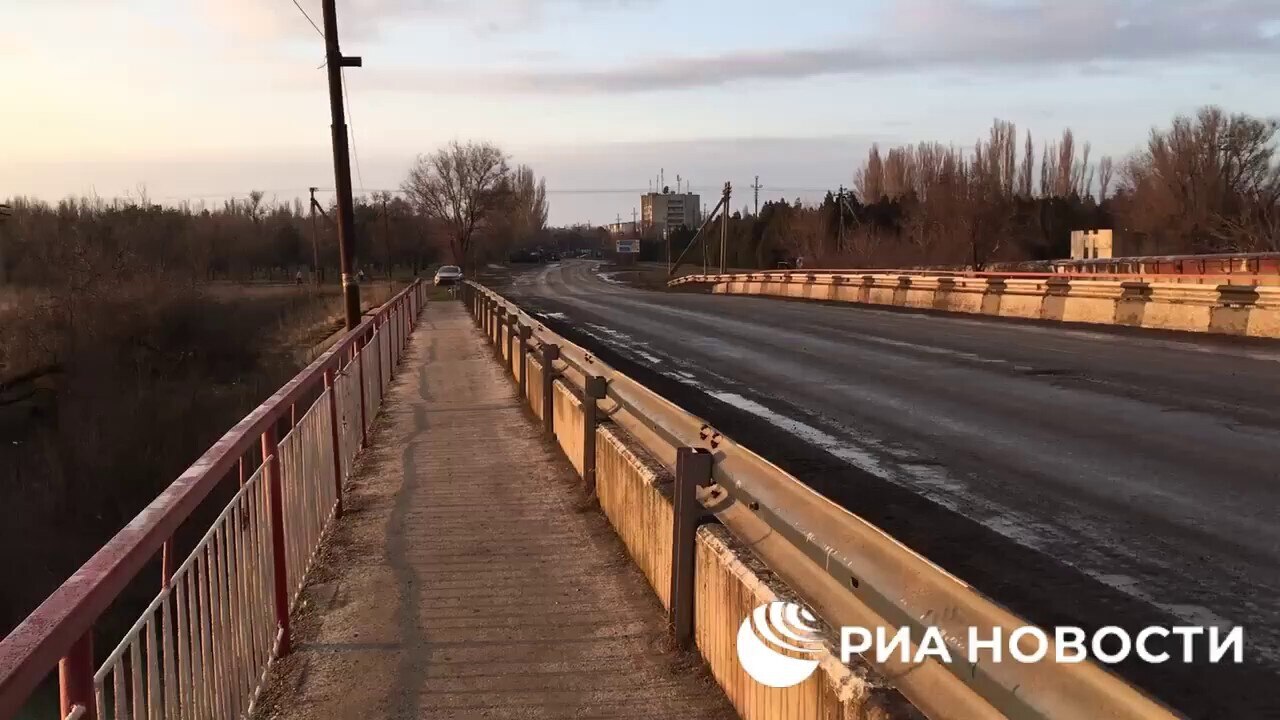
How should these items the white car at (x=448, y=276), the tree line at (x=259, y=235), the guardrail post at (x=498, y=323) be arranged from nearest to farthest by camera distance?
Answer: the guardrail post at (x=498, y=323), the tree line at (x=259, y=235), the white car at (x=448, y=276)

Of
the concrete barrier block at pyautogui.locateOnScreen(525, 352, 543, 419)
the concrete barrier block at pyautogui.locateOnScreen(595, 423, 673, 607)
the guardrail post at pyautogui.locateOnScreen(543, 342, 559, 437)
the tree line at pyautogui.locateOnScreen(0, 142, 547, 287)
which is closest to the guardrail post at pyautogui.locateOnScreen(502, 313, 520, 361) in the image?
the concrete barrier block at pyautogui.locateOnScreen(525, 352, 543, 419)

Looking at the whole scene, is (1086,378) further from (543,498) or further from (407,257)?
(407,257)

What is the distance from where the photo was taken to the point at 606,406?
23.4 feet

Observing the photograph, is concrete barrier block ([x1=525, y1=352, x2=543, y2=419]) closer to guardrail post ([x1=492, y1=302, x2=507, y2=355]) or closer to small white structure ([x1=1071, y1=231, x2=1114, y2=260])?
guardrail post ([x1=492, y1=302, x2=507, y2=355])

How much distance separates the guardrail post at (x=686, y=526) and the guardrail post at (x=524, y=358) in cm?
766

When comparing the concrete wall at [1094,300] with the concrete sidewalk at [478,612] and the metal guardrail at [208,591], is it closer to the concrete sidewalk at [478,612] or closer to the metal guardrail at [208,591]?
the concrete sidewalk at [478,612]

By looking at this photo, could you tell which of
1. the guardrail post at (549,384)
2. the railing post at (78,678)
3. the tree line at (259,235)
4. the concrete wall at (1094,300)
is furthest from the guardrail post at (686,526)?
the tree line at (259,235)

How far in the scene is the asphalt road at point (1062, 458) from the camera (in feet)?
15.4

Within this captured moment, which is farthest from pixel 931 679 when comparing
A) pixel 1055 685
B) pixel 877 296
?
pixel 877 296

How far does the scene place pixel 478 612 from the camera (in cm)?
518

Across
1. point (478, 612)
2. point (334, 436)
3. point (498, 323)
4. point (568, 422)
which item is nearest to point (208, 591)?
point (478, 612)

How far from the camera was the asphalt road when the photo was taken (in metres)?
4.70

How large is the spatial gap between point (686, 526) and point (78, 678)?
277 centimetres

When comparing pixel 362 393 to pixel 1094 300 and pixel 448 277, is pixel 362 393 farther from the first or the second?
pixel 448 277
